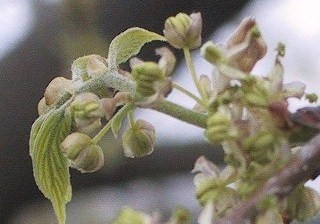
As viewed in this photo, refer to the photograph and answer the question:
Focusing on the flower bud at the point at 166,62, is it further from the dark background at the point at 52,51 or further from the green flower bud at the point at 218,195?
the dark background at the point at 52,51

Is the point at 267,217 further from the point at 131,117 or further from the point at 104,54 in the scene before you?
the point at 104,54

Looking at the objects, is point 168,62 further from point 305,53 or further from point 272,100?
point 305,53

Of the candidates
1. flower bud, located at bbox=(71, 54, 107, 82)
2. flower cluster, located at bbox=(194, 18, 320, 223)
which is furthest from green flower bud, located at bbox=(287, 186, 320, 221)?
flower bud, located at bbox=(71, 54, 107, 82)

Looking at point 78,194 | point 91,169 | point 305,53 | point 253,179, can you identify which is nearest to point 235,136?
point 253,179

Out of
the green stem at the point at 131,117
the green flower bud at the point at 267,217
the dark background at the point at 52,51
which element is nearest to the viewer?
the green flower bud at the point at 267,217

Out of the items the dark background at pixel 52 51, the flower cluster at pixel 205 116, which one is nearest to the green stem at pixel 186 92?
the flower cluster at pixel 205 116

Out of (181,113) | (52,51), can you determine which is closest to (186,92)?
(181,113)
